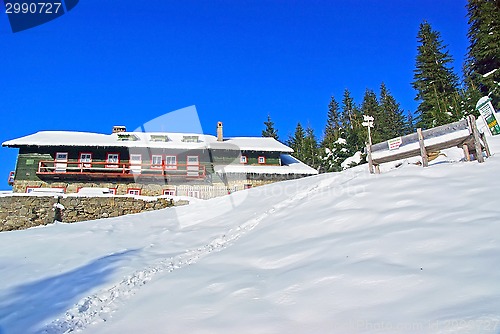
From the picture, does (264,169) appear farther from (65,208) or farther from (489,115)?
(489,115)

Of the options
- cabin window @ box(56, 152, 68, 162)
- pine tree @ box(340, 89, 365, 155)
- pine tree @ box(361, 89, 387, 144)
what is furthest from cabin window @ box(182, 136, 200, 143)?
pine tree @ box(361, 89, 387, 144)

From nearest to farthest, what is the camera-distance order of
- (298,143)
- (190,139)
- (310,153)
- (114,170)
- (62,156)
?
(114,170) → (62,156) → (190,139) → (310,153) → (298,143)

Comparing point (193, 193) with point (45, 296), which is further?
point (193, 193)

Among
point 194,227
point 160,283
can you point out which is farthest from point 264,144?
point 160,283

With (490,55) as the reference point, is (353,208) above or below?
below

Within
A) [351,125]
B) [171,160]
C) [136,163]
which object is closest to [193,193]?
[171,160]

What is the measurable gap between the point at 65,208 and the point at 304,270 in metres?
17.8

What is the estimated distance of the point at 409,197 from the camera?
7.49 meters

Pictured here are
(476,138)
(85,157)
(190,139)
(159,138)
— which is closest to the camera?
(476,138)

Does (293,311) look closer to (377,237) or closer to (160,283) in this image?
(377,237)

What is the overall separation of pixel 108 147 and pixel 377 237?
25.0 m

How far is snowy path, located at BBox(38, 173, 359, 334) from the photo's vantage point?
4.95 m

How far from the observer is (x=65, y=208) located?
1880 centimetres

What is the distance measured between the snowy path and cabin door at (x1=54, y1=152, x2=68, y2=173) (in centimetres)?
2035
